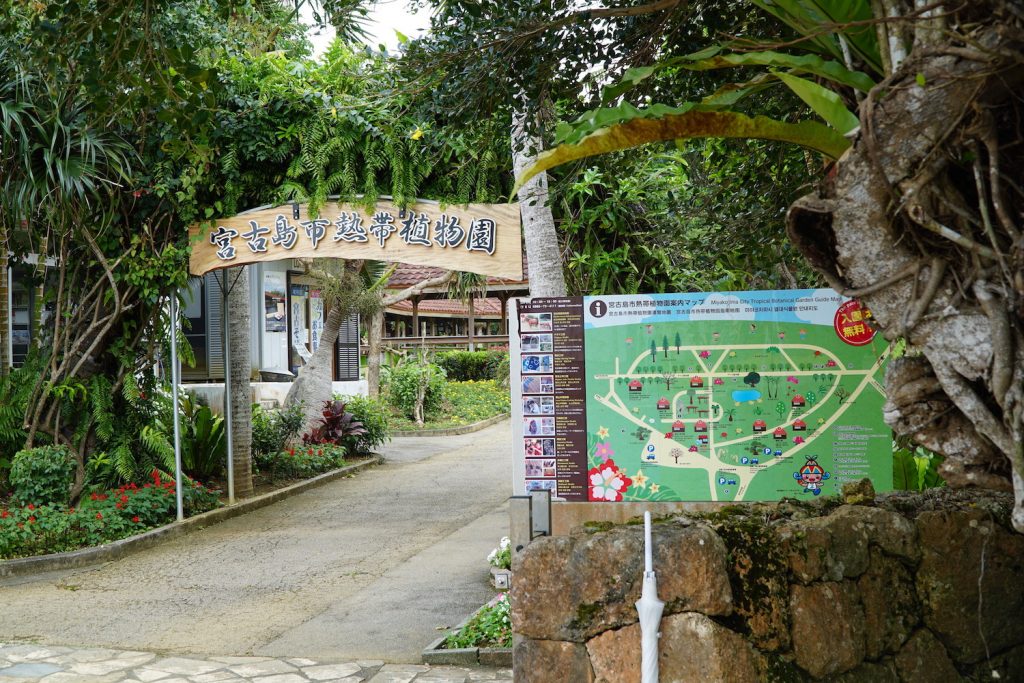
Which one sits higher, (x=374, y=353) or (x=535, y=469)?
(x=374, y=353)

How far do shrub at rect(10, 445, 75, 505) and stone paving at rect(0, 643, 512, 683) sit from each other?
3865 millimetres

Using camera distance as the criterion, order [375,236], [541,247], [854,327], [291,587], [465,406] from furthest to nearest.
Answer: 1. [465,406]
2. [375,236]
3. [291,587]
4. [541,247]
5. [854,327]

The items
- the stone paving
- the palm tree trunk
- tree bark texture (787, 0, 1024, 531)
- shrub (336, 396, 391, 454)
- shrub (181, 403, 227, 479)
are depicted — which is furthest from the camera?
the palm tree trunk

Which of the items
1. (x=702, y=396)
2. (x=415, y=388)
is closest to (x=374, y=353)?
(x=415, y=388)

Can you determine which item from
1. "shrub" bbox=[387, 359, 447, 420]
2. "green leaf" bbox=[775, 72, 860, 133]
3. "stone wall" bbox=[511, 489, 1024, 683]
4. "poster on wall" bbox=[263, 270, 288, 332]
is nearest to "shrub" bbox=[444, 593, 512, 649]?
"stone wall" bbox=[511, 489, 1024, 683]

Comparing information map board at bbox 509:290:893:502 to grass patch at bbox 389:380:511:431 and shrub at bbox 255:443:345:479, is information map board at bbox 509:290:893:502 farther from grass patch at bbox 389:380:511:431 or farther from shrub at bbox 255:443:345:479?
grass patch at bbox 389:380:511:431

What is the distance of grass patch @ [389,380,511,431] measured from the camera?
22844 mm

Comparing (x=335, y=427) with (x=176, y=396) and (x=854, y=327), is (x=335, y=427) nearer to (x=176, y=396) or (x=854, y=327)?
(x=176, y=396)

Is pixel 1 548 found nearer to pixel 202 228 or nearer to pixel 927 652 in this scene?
pixel 202 228

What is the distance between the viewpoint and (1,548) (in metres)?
9.18

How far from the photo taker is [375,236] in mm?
9680

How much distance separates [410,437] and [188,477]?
31.8 ft

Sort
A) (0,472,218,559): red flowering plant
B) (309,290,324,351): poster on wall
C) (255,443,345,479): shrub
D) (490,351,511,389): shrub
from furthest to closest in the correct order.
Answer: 1. (490,351,511,389): shrub
2. (309,290,324,351): poster on wall
3. (255,443,345,479): shrub
4. (0,472,218,559): red flowering plant

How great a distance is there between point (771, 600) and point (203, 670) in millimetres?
3996
